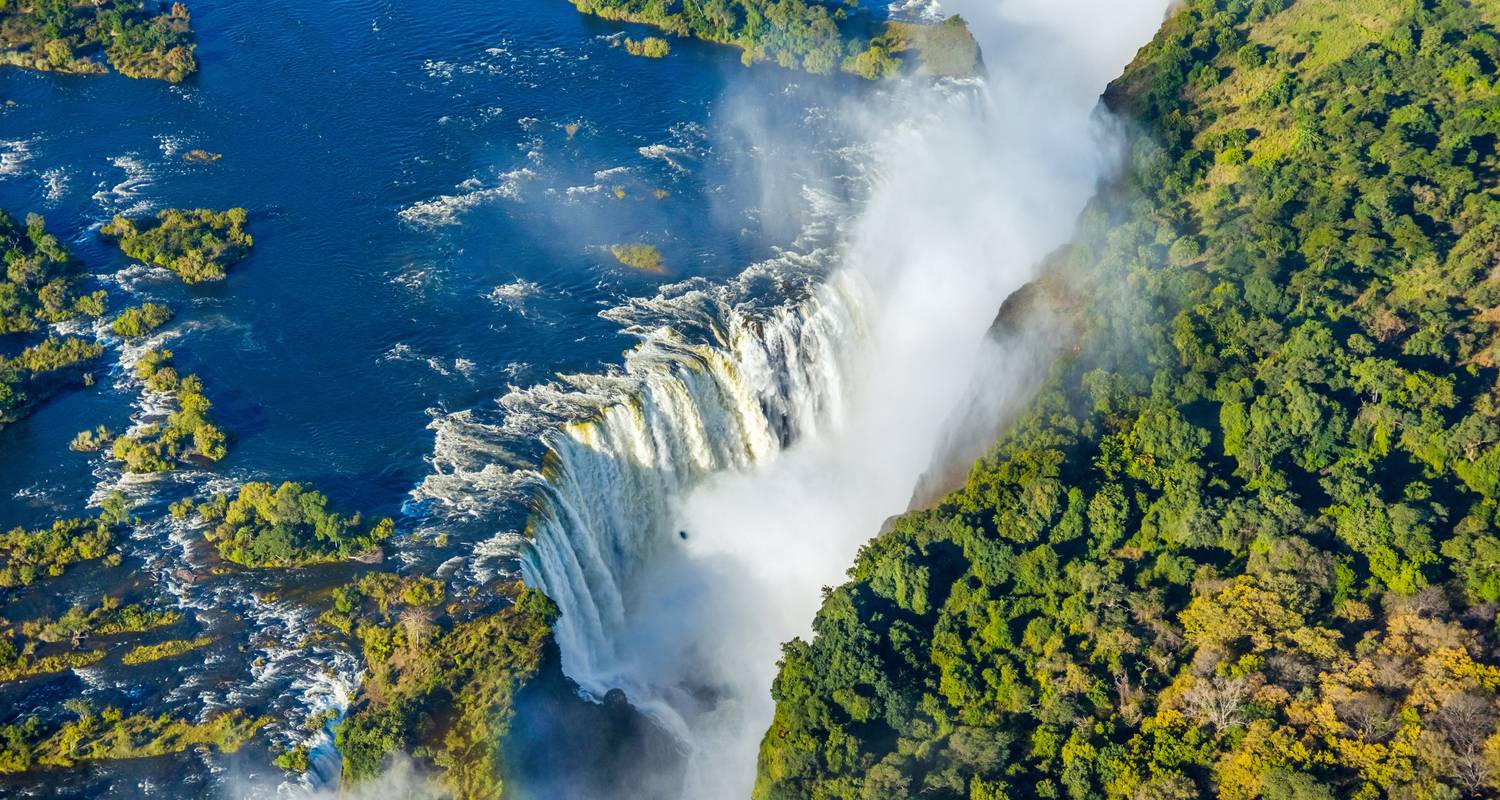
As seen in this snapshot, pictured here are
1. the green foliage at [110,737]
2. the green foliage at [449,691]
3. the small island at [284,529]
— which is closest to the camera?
the green foliage at [110,737]

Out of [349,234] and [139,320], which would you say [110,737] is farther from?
[349,234]

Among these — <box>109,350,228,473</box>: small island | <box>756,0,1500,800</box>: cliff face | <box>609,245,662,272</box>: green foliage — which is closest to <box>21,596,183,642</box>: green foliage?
<box>109,350,228,473</box>: small island

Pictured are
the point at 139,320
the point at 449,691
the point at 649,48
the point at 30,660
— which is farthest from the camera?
the point at 649,48

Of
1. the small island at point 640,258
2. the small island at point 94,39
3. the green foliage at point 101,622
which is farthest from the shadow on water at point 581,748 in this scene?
the small island at point 94,39

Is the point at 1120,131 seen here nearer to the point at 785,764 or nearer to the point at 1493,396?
the point at 1493,396

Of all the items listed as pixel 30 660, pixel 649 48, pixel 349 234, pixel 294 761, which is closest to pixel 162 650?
pixel 30 660

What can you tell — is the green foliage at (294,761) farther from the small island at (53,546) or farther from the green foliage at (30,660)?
the small island at (53,546)
